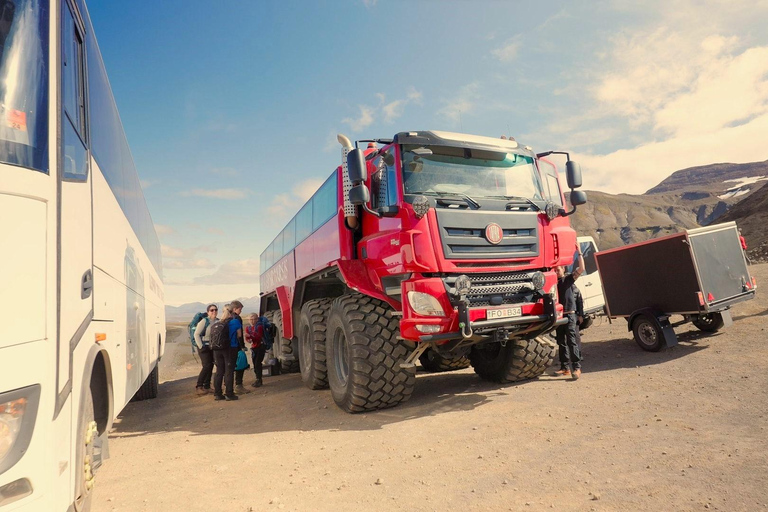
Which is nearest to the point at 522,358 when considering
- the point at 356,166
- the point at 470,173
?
the point at 470,173

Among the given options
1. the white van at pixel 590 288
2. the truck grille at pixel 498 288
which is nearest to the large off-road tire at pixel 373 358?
the truck grille at pixel 498 288

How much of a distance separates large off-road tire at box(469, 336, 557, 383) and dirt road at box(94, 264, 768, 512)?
0.26 m

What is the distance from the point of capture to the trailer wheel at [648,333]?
8727 mm

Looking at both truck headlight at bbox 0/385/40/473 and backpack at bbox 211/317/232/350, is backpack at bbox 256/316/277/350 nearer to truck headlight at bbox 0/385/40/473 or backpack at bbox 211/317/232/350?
backpack at bbox 211/317/232/350

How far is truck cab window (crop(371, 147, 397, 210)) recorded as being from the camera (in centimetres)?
586

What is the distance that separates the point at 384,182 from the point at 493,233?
1.58m

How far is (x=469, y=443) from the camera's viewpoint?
455 centimetres

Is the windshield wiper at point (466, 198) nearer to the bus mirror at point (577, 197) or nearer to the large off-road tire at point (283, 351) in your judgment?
the bus mirror at point (577, 197)

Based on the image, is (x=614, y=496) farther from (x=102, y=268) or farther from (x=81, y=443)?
(x=102, y=268)

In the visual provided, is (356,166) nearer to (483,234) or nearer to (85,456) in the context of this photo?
(483,234)

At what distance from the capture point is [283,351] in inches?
438

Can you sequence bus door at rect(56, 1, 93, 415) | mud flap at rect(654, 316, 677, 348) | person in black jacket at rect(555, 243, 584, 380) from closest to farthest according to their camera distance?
bus door at rect(56, 1, 93, 415)
person in black jacket at rect(555, 243, 584, 380)
mud flap at rect(654, 316, 677, 348)

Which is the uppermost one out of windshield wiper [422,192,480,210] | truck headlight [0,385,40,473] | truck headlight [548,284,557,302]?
windshield wiper [422,192,480,210]

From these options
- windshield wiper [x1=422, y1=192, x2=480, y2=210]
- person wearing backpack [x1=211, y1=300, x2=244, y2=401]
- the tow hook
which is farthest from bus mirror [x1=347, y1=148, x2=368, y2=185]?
person wearing backpack [x1=211, y1=300, x2=244, y2=401]
